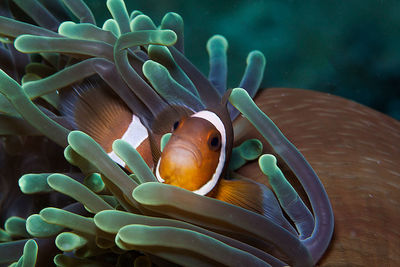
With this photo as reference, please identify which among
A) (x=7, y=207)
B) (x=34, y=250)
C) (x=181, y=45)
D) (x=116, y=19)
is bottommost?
(x=7, y=207)

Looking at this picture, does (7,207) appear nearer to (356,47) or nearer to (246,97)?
(246,97)

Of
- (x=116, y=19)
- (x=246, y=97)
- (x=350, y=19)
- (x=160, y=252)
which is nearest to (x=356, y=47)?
(x=350, y=19)

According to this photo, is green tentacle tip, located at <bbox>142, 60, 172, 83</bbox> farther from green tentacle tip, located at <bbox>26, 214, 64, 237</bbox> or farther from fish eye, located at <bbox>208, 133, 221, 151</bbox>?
green tentacle tip, located at <bbox>26, 214, 64, 237</bbox>

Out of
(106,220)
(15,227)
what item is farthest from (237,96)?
(15,227)

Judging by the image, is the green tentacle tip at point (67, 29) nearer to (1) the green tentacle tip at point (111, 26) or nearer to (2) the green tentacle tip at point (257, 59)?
(1) the green tentacle tip at point (111, 26)

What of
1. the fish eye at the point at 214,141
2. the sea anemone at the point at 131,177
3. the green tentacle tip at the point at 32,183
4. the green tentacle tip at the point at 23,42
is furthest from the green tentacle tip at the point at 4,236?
the fish eye at the point at 214,141

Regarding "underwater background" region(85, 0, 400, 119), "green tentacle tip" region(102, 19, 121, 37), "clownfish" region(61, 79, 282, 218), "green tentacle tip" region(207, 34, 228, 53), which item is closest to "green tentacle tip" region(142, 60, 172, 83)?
"clownfish" region(61, 79, 282, 218)

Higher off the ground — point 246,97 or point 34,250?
point 246,97

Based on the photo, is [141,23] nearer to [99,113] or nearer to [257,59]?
[99,113]
